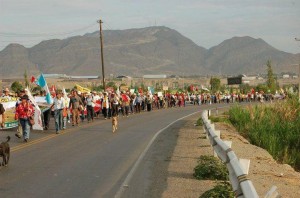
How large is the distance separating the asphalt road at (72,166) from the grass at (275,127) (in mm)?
4377

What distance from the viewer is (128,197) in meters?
9.33

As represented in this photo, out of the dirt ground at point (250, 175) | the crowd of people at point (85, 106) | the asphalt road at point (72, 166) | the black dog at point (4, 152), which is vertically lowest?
the dirt ground at point (250, 175)

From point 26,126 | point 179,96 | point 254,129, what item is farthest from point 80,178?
point 179,96

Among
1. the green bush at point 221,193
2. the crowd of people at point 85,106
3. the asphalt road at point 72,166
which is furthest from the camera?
the crowd of people at point 85,106

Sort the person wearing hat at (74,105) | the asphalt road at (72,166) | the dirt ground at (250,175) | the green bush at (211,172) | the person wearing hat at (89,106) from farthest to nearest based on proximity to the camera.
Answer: the person wearing hat at (89,106) < the person wearing hat at (74,105) < the green bush at (211,172) < the asphalt road at (72,166) < the dirt ground at (250,175)

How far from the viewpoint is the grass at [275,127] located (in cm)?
1994

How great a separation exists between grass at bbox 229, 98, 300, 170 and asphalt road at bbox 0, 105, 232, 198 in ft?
14.4

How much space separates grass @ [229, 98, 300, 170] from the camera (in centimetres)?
1994

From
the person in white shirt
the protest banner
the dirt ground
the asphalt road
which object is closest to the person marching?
the protest banner

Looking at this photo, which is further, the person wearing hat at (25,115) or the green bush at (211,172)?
the person wearing hat at (25,115)

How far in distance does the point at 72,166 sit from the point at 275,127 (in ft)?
40.0

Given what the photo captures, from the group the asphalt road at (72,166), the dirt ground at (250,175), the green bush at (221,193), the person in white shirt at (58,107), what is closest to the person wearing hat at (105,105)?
the person in white shirt at (58,107)

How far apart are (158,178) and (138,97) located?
35.3 meters

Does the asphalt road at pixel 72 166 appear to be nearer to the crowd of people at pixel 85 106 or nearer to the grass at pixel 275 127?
the crowd of people at pixel 85 106
